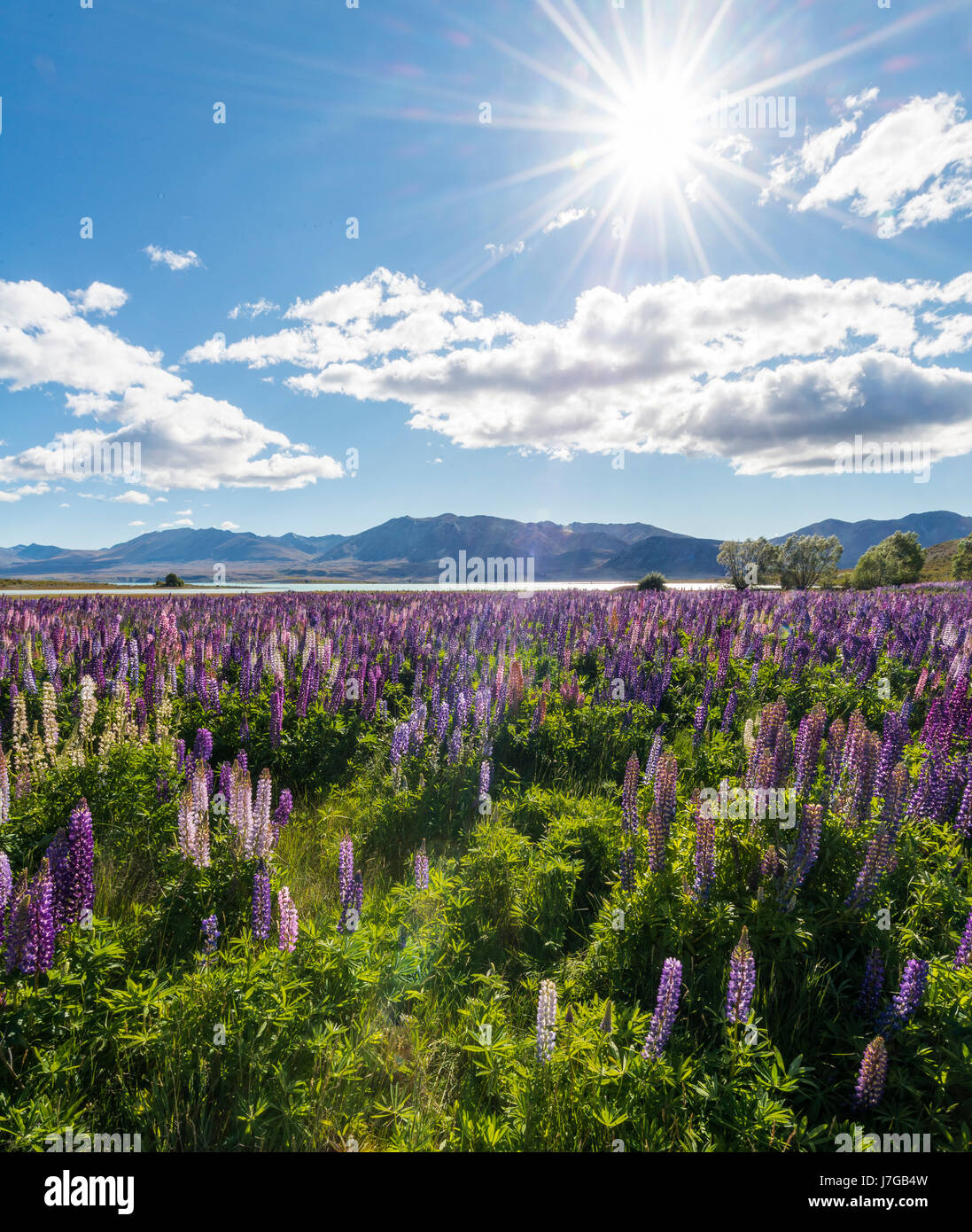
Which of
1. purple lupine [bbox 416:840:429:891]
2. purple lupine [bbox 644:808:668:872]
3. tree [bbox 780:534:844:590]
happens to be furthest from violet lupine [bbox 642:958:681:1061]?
tree [bbox 780:534:844:590]

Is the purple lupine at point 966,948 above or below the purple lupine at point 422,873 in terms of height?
above

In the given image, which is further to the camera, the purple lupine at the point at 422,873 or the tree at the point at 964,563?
the tree at the point at 964,563

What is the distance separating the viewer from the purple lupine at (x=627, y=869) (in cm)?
388

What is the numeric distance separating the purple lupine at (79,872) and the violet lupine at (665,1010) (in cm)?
312

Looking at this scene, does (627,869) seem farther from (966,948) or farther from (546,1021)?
(966,948)

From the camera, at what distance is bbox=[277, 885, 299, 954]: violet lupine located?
3.26 meters

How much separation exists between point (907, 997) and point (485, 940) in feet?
8.33

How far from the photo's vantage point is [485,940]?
162 inches

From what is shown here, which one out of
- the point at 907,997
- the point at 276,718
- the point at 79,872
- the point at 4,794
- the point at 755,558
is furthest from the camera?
the point at 755,558

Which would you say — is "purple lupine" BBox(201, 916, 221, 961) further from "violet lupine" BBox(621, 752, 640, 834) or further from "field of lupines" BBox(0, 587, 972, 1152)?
"violet lupine" BBox(621, 752, 640, 834)

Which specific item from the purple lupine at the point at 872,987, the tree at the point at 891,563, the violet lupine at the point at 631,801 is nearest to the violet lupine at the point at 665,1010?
the purple lupine at the point at 872,987

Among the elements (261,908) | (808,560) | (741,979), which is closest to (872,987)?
(741,979)

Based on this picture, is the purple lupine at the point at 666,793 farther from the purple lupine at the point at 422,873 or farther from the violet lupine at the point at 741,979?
the purple lupine at the point at 422,873

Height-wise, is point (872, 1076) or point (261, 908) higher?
point (261, 908)
